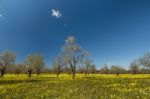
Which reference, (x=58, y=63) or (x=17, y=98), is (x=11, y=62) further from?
(x=17, y=98)

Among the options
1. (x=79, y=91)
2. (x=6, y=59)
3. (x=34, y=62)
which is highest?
(x=6, y=59)

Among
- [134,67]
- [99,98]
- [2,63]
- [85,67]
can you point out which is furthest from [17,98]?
[134,67]

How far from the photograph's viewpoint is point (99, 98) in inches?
473

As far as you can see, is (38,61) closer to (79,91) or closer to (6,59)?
(6,59)

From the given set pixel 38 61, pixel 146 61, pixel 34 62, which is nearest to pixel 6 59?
pixel 34 62

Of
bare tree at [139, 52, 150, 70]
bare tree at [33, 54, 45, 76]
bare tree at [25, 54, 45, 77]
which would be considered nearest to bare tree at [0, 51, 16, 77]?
bare tree at [25, 54, 45, 77]

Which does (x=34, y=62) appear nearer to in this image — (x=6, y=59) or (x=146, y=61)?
(x=6, y=59)

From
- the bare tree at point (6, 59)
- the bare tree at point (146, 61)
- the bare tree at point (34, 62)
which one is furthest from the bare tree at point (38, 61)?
the bare tree at point (146, 61)

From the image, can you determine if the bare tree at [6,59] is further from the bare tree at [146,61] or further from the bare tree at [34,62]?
the bare tree at [146,61]

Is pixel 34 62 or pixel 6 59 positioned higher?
pixel 6 59

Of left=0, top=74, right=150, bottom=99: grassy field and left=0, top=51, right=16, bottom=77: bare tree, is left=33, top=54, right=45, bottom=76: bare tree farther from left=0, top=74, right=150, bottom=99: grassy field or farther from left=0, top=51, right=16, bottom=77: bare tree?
left=0, top=74, right=150, bottom=99: grassy field

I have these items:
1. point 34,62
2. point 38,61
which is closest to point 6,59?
point 34,62

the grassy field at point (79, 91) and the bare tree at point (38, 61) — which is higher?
the bare tree at point (38, 61)

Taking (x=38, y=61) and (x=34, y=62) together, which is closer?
(x=34, y=62)
